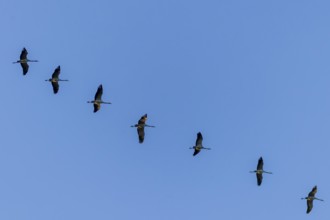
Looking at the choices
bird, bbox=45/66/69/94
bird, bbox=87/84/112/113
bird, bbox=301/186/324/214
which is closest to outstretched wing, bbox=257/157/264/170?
bird, bbox=301/186/324/214

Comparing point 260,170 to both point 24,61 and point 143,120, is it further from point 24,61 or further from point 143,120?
point 24,61

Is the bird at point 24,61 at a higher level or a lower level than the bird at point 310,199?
higher

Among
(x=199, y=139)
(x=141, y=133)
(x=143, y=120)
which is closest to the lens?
(x=143, y=120)

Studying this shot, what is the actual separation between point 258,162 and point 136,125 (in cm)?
1285

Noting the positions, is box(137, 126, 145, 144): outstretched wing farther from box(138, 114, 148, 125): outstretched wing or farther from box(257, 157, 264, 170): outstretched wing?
box(257, 157, 264, 170): outstretched wing

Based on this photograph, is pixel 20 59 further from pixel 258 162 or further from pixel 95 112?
pixel 258 162

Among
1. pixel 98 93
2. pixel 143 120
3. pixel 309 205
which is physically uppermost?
pixel 98 93

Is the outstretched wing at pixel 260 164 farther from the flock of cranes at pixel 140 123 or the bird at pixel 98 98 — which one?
the bird at pixel 98 98

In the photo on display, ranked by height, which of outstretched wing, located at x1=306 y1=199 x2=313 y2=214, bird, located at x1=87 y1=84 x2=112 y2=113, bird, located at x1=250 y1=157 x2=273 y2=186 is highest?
bird, located at x1=87 y1=84 x2=112 y2=113

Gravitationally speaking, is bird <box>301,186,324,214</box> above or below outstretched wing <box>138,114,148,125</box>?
below

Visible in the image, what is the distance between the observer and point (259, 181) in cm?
10944

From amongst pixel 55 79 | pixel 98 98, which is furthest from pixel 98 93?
pixel 55 79

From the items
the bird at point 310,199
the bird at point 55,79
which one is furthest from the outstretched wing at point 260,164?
the bird at point 55,79

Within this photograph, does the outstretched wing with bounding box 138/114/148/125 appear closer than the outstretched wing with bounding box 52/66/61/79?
Yes
